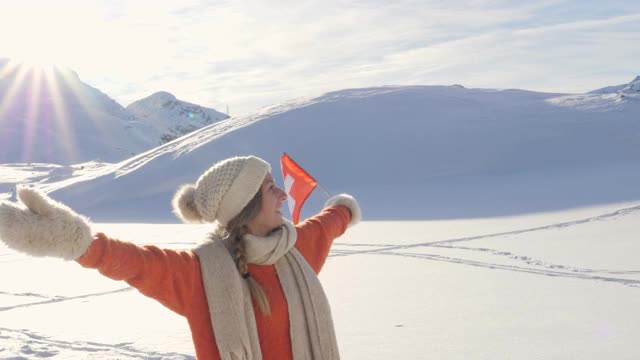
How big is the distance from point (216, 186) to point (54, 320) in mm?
4194

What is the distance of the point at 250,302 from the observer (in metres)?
2.13

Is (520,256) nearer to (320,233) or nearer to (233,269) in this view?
(320,233)

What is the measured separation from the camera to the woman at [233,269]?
A: 6.13 feet

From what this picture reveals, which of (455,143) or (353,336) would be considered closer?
(353,336)

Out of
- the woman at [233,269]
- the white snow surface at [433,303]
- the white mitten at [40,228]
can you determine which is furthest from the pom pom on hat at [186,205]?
the white snow surface at [433,303]

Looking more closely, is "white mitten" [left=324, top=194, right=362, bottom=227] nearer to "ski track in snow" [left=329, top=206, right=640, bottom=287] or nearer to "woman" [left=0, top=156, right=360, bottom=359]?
"woman" [left=0, top=156, right=360, bottom=359]

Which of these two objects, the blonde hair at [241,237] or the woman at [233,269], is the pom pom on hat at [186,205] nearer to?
the woman at [233,269]

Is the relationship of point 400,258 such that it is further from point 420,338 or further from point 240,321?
point 240,321

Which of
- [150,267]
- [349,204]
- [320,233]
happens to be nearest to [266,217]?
[320,233]

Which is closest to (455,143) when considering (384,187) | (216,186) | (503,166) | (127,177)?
(503,166)

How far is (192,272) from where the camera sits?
2092 mm

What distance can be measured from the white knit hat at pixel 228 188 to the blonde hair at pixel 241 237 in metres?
0.03

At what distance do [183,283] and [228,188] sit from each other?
345 mm

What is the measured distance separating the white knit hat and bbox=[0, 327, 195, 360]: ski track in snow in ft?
8.51
